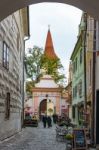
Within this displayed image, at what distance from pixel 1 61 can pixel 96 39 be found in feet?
12.9

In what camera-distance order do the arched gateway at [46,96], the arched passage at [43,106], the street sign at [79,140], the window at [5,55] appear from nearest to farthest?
the street sign at [79,140] < the window at [5,55] < the arched gateway at [46,96] < the arched passage at [43,106]

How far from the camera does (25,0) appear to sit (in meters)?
11.8

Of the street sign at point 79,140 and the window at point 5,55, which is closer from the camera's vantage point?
the street sign at point 79,140

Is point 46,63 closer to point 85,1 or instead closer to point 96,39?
point 96,39

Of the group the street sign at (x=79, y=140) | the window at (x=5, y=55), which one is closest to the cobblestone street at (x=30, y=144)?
the street sign at (x=79, y=140)

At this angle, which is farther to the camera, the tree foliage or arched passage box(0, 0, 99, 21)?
the tree foliage

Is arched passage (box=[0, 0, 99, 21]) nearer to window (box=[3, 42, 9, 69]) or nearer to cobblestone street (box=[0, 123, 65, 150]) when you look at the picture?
cobblestone street (box=[0, 123, 65, 150])

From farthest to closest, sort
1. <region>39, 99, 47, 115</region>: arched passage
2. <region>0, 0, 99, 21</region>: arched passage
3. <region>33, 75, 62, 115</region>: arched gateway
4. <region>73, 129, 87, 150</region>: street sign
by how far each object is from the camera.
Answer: <region>39, 99, 47, 115</region>: arched passage < <region>33, 75, 62, 115</region>: arched gateway < <region>73, 129, 87, 150</region>: street sign < <region>0, 0, 99, 21</region>: arched passage

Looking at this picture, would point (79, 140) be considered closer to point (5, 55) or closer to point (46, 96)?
point (5, 55)

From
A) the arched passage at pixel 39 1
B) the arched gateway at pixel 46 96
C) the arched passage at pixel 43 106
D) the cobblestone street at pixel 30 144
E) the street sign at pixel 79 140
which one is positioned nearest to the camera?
the arched passage at pixel 39 1

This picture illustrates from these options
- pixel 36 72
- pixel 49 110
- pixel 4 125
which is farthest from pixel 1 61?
pixel 36 72

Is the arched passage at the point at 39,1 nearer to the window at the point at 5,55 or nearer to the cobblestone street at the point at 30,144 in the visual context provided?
the cobblestone street at the point at 30,144

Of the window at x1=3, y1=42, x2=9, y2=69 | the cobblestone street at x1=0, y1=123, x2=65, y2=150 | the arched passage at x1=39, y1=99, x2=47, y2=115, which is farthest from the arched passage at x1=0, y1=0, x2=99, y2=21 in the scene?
the arched passage at x1=39, y1=99, x2=47, y2=115

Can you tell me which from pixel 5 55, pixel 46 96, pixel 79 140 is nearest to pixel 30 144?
pixel 5 55
